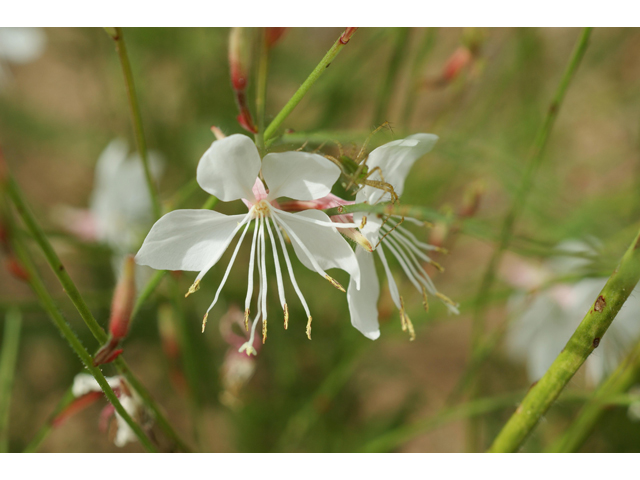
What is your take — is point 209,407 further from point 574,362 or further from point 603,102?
point 603,102

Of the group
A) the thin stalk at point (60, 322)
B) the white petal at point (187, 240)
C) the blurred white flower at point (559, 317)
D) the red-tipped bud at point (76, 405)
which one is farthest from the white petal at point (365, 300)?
the blurred white flower at point (559, 317)

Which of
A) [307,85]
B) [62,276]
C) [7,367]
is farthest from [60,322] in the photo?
[7,367]

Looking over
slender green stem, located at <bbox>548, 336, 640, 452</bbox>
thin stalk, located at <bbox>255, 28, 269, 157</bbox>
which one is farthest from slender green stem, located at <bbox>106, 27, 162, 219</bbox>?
slender green stem, located at <bbox>548, 336, 640, 452</bbox>

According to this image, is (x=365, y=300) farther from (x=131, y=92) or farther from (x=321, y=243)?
(x=131, y=92)

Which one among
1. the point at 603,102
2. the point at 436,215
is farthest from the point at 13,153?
the point at 603,102

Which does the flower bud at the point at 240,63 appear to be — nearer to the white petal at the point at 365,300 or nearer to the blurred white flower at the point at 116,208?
the white petal at the point at 365,300
